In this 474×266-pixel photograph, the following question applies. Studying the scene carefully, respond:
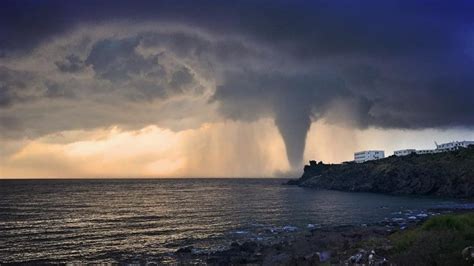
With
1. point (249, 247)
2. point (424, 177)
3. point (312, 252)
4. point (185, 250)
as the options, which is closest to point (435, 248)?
point (312, 252)

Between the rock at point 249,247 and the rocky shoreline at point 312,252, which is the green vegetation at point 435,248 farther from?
the rock at point 249,247

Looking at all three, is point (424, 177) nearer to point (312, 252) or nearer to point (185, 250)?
point (312, 252)

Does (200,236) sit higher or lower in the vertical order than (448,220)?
lower

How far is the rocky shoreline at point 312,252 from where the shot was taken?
27.3 meters

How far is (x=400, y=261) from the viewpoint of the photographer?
77.3 feet

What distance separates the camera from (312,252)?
121 feet

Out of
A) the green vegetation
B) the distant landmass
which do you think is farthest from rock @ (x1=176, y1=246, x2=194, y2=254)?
the distant landmass

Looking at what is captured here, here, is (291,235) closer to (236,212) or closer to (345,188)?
(236,212)

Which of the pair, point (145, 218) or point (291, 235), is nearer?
point (291, 235)

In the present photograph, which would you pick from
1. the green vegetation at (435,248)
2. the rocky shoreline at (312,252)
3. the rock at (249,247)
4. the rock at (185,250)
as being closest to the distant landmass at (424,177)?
the rocky shoreline at (312,252)

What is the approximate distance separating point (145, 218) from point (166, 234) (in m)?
21.0

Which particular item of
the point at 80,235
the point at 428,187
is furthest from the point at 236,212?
the point at 428,187

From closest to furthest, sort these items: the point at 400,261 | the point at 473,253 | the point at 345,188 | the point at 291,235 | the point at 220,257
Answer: the point at 473,253 < the point at 400,261 < the point at 220,257 < the point at 291,235 < the point at 345,188

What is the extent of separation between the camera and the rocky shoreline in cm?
2730
